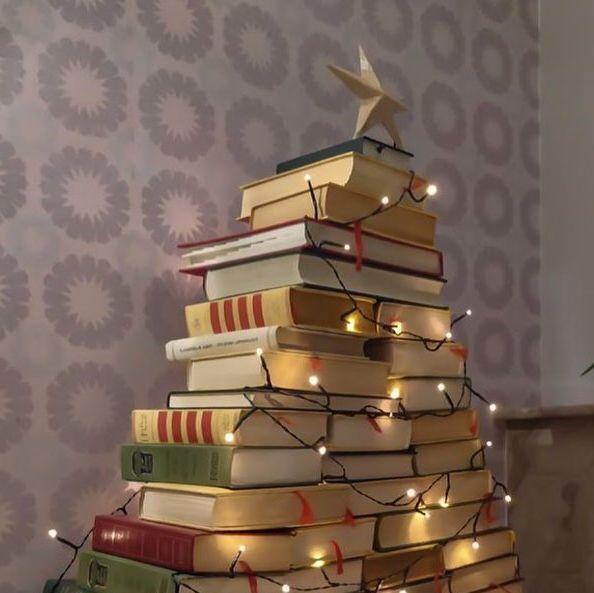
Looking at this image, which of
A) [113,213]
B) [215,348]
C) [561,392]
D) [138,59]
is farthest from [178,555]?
[561,392]

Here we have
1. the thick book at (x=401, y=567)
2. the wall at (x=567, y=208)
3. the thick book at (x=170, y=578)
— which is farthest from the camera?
the wall at (x=567, y=208)

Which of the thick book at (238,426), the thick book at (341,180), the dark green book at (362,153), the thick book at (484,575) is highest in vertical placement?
the dark green book at (362,153)

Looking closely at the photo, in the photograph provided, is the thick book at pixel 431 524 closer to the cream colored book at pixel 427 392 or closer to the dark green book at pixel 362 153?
the cream colored book at pixel 427 392

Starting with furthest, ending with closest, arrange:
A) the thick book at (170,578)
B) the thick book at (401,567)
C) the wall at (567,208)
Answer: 1. the wall at (567,208)
2. the thick book at (401,567)
3. the thick book at (170,578)

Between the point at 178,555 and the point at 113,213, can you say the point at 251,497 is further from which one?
the point at 113,213

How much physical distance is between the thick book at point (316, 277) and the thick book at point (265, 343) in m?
0.05

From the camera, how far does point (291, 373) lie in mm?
892

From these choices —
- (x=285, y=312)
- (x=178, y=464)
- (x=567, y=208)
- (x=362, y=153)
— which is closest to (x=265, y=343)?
(x=285, y=312)

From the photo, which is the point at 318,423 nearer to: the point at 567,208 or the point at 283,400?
the point at 283,400

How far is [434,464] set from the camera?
1007mm

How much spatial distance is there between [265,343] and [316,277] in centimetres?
9

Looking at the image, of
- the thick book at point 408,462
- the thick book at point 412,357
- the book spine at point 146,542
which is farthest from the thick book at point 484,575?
the book spine at point 146,542

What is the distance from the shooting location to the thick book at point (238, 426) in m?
0.84

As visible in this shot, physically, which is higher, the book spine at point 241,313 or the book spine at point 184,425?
the book spine at point 241,313
